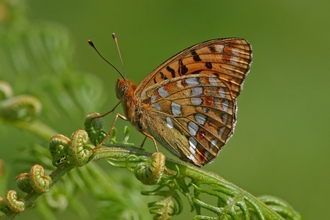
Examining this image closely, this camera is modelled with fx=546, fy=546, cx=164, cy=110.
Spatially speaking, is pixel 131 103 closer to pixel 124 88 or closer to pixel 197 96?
pixel 124 88

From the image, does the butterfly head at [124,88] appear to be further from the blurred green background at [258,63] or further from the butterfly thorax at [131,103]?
the blurred green background at [258,63]

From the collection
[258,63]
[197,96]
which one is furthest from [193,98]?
[258,63]

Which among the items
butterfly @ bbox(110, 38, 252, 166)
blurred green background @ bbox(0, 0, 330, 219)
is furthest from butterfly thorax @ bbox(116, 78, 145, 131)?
blurred green background @ bbox(0, 0, 330, 219)

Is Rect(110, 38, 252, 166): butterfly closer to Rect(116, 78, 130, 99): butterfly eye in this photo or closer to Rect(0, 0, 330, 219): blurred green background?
Rect(116, 78, 130, 99): butterfly eye

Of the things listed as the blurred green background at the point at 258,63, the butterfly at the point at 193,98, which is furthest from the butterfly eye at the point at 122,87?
the blurred green background at the point at 258,63

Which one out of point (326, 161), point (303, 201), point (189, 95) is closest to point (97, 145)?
point (189, 95)

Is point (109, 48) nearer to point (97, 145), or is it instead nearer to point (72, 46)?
point (72, 46)
